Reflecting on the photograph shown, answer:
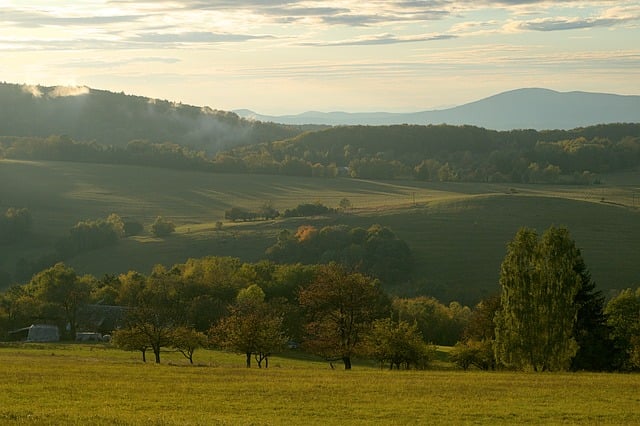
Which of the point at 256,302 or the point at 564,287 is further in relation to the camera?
the point at 256,302

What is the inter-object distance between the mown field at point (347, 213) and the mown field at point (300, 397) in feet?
204

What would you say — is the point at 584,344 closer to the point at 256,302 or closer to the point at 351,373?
the point at 351,373

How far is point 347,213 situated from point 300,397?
109150 mm

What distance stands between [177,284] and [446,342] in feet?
79.4

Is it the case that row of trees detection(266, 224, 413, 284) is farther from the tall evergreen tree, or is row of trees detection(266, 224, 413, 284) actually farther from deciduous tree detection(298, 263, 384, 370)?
the tall evergreen tree

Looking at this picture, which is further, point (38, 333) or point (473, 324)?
point (38, 333)

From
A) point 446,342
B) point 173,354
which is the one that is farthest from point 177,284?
point 446,342

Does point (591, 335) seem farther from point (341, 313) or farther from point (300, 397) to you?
point (300, 397)

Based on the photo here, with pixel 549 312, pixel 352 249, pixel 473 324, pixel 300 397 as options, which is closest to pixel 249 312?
pixel 473 324

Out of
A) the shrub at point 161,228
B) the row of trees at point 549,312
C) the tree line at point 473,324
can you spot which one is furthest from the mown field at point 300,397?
the shrub at point 161,228

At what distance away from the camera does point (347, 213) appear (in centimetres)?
14000

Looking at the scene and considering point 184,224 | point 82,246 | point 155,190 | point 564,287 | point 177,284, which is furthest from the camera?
point 155,190

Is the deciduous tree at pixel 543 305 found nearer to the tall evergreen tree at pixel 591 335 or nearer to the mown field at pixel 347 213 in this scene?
the tall evergreen tree at pixel 591 335

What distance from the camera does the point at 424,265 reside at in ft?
367
